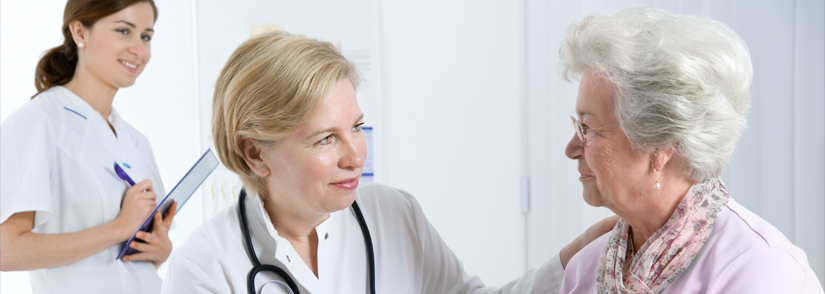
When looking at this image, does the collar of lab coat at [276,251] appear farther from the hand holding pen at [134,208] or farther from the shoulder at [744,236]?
the shoulder at [744,236]

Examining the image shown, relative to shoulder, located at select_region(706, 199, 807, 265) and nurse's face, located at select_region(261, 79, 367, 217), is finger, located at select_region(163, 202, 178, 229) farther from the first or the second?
shoulder, located at select_region(706, 199, 807, 265)

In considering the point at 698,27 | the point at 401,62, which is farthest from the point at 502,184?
the point at 698,27

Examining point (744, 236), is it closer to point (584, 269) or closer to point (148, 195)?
point (584, 269)

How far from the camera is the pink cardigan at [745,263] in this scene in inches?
32.4

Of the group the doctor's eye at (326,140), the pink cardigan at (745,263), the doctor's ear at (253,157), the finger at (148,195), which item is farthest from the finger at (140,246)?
the pink cardigan at (745,263)

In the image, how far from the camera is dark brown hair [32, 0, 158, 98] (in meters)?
1.67

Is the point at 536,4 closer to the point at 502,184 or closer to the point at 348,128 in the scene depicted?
the point at 502,184

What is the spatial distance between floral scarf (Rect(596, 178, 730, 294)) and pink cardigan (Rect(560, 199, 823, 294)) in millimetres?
16

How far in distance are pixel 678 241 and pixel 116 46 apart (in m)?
1.72

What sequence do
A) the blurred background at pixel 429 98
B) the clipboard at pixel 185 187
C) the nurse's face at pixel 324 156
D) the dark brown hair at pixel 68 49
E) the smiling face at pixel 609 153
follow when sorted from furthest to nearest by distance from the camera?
the blurred background at pixel 429 98
the dark brown hair at pixel 68 49
the clipboard at pixel 185 187
the nurse's face at pixel 324 156
the smiling face at pixel 609 153

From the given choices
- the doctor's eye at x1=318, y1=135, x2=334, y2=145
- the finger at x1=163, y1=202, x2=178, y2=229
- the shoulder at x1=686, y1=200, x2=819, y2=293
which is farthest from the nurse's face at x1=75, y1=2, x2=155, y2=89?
the shoulder at x1=686, y1=200, x2=819, y2=293

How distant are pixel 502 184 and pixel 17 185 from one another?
5.91 ft

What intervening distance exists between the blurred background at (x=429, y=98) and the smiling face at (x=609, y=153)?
119 cm

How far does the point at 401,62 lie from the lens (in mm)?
2389
